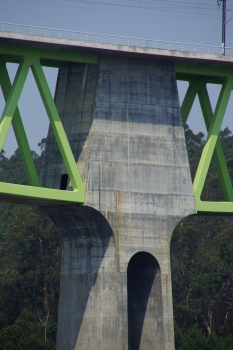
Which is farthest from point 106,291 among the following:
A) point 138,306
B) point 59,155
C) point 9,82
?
point 9,82

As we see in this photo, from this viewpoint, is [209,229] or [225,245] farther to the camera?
[209,229]

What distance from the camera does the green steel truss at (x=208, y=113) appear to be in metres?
54.2

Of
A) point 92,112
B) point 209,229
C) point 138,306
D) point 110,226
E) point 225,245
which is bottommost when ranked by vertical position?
point 209,229

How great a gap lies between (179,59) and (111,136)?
4.84 metres

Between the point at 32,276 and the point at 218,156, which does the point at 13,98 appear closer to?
the point at 218,156

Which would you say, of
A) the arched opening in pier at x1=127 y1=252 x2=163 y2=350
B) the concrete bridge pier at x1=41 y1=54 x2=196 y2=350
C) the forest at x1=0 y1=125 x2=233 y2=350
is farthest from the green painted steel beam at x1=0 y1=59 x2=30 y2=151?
the forest at x1=0 y1=125 x2=233 y2=350

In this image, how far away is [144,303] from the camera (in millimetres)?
53781

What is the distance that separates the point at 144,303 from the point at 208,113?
31.8 ft

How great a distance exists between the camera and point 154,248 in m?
53.1

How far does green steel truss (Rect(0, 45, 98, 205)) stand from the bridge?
5 cm

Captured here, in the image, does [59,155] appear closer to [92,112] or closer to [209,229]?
[92,112]

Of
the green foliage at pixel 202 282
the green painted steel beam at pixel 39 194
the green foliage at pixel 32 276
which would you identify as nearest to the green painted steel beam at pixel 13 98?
the green painted steel beam at pixel 39 194

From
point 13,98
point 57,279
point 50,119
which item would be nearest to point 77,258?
point 50,119

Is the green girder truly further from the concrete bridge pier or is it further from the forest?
the forest
